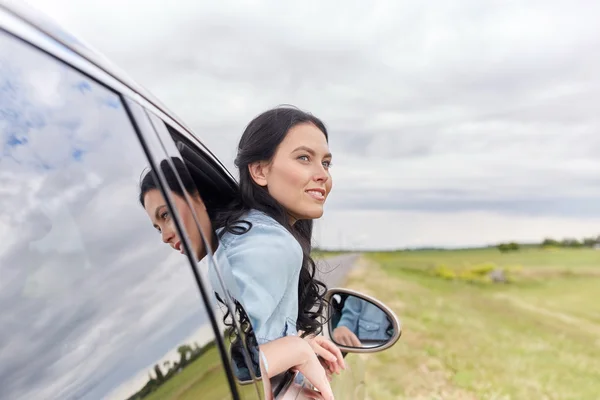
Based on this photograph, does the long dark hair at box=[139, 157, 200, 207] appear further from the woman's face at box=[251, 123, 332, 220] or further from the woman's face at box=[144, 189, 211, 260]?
the woman's face at box=[251, 123, 332, 220]

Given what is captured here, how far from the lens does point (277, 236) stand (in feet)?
7.14

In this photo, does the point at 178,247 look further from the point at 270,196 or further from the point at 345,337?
the point at 345,337

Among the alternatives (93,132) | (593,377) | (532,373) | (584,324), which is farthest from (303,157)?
(584,324)

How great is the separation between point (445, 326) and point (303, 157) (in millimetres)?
18164

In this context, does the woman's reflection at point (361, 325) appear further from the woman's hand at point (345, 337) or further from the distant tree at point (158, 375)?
the distant tree at point (158, 375)

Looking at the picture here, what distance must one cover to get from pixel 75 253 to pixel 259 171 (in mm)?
1479

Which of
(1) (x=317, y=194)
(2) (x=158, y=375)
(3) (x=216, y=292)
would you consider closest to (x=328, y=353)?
(1) (x=317, y=194)

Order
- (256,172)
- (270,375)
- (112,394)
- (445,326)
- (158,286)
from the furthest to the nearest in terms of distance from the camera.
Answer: (445,326) → (256,172) → (270,375) → (158,286) → (112,394)

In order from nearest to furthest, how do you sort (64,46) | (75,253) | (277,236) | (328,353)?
(75,253)
(64,46)
(277,236)
(328,353)

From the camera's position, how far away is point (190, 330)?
159cm

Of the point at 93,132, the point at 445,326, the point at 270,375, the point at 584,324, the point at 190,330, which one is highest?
the point at 93,132

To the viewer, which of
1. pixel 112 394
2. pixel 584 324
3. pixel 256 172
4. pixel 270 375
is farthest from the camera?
pixel 584 324

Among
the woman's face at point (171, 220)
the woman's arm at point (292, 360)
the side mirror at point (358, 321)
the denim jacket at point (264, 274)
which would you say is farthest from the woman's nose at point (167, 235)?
the side mirror at point (358, 321)

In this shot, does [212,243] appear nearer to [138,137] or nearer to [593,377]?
[138,137]
